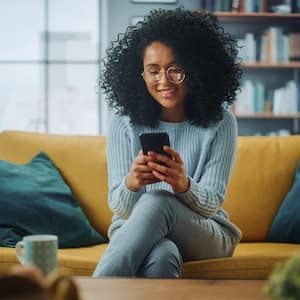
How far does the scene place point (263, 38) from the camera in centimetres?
480

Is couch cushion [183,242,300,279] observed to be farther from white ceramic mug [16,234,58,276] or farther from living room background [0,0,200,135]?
living room background [0,0,200,135]

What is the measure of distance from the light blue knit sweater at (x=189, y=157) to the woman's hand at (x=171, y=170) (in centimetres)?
10

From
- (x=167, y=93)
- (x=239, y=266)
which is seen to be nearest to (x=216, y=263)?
(x=239, y=266)

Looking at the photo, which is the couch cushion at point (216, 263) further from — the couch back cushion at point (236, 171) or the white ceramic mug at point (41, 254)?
the white ceramic mug at point (41, 254)

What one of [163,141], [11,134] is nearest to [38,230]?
[11,134]

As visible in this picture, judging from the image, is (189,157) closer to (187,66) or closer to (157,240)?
(187,66)

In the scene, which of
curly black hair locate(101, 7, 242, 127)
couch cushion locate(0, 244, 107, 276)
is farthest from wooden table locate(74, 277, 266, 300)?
curly black hair locate(101, 7, 242, 127)

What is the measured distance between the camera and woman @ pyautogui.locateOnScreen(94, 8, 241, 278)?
63.0 inches

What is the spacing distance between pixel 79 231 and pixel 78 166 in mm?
296

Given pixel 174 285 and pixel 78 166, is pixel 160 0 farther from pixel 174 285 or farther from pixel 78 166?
pixel 174 285

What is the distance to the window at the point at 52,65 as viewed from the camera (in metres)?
5.10

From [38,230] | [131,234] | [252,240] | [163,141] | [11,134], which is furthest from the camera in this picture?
[11,134]

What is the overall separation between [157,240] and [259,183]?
798mm

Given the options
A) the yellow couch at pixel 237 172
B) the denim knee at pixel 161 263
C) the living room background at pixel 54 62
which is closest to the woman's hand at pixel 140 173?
the denim knee at pixel 161 263
